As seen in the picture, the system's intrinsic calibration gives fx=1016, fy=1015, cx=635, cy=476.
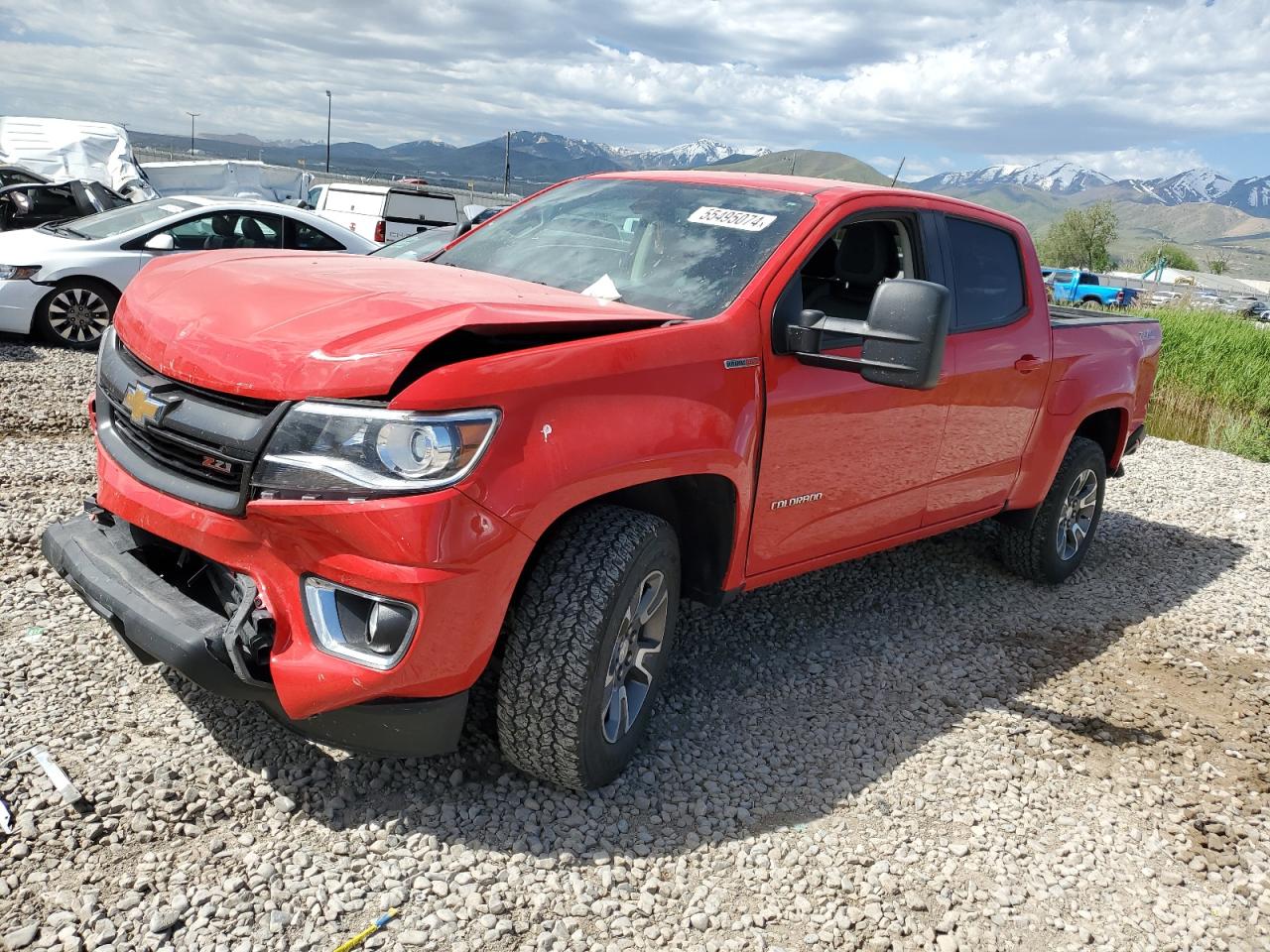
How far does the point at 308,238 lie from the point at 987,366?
787cm

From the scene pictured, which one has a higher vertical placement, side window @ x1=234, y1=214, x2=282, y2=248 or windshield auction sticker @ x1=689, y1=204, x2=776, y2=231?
windshield auction sticker @ x1=689, y1=204, x2=776, y2=231

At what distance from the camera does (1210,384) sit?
12.6 metres

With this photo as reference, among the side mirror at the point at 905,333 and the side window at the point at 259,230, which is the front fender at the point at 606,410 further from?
the side window at the point at 259,230

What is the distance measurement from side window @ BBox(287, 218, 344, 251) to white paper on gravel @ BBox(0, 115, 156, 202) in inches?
324

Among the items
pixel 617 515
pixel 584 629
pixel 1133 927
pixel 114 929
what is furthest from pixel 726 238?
pixel 114 929

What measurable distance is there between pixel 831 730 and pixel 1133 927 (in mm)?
1159

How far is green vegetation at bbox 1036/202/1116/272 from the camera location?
99312mm

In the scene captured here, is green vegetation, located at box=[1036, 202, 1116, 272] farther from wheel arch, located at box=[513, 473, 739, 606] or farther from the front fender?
the front fender

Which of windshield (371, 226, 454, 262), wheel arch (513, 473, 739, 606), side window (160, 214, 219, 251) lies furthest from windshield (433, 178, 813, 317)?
side window (160, 214, 219, 251)

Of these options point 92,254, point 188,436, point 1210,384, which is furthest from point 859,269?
point 1210,384

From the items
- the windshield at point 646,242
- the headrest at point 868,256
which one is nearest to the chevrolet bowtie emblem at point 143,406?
the windshield at point 646,242

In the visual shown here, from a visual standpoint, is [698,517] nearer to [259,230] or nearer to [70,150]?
[259,230]

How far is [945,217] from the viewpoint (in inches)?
171

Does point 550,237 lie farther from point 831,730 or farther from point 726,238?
point 831,730
